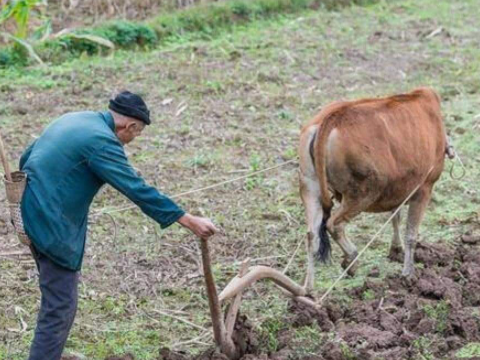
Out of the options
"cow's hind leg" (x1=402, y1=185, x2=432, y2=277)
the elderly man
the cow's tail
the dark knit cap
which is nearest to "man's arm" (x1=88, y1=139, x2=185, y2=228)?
the elderly man

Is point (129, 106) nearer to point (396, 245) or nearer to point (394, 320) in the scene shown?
point (394, 320)

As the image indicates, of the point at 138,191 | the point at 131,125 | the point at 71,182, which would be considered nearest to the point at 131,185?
the point at 138,191

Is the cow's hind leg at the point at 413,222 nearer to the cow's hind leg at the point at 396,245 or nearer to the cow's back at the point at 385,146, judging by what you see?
the cow's back at the point at 385,146

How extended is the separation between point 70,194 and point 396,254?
12.4 feet

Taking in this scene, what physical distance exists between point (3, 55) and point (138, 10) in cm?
395

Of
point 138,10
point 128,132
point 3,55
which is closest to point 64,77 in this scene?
point 3,55

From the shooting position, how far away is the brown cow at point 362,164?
306 inches

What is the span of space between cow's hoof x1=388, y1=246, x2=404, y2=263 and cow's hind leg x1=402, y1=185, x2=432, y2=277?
34cm

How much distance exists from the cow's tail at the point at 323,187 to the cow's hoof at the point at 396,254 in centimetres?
91

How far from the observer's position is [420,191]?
335 inches

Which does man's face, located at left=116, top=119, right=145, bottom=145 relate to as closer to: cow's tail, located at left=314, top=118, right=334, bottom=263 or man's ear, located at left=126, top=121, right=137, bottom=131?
man's ear, located at left=126, top=121, right=137, bottom=131

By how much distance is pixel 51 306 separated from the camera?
19.5 feet

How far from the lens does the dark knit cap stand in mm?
5922

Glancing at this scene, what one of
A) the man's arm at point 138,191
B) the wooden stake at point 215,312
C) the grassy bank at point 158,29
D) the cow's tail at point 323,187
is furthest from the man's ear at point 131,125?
the grassy bank at point 158,29
